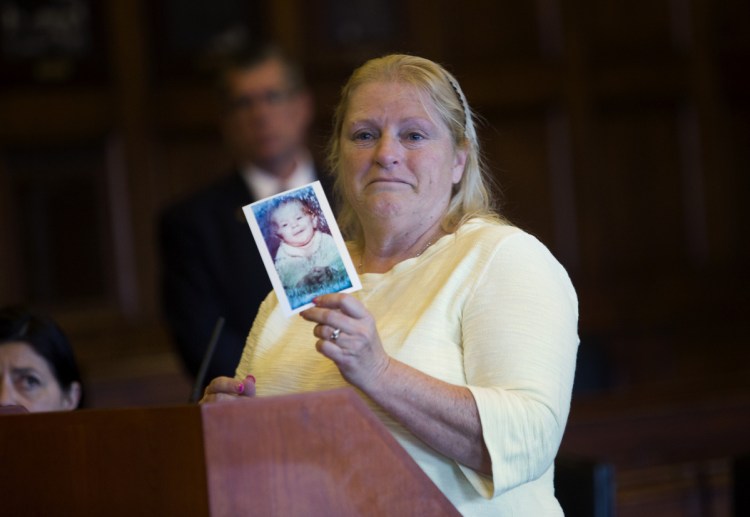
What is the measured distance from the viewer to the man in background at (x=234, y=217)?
3.53 meters

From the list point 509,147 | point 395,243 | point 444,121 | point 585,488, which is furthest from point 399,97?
point 509,147

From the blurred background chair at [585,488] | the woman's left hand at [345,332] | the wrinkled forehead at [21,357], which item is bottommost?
the blurred background chair at [585,488]

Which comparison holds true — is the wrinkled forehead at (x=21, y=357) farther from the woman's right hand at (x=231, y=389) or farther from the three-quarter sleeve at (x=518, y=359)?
the three-quarter sleeve at (x=518, y=359)

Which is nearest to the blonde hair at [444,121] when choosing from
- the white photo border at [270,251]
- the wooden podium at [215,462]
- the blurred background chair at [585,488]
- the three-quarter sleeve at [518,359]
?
the three-quarter sleeve at [518,359]

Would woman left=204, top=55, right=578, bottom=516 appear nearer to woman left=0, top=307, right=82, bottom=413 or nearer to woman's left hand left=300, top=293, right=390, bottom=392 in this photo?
woman's left hand left=300, top=293, right=390, bottom=392

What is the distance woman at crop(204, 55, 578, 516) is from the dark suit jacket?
4.54 ft

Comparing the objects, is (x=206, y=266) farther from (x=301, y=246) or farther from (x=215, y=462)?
(x=215, y=462)

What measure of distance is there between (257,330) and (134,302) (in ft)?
10.1

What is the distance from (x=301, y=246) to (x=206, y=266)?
6.26ft

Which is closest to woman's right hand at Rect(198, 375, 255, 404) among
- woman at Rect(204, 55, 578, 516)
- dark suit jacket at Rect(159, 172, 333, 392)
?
woman at Rect(204, 55, 578, 516)

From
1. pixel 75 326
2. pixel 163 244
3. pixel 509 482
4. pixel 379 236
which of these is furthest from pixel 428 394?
pixel 75 326

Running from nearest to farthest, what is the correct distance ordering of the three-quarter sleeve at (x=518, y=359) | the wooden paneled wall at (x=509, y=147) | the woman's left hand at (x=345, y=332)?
1. the woman's left hand at (x=345, y=332)
2. the three-quarter sleeve at (x=518, y=359)
3. the wooden paneled wall at (x=509, y=147)

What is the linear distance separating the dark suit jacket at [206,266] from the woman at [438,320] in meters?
1.38

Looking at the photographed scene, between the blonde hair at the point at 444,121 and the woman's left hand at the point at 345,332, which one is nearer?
the woman's left hand at the point at 345,332
